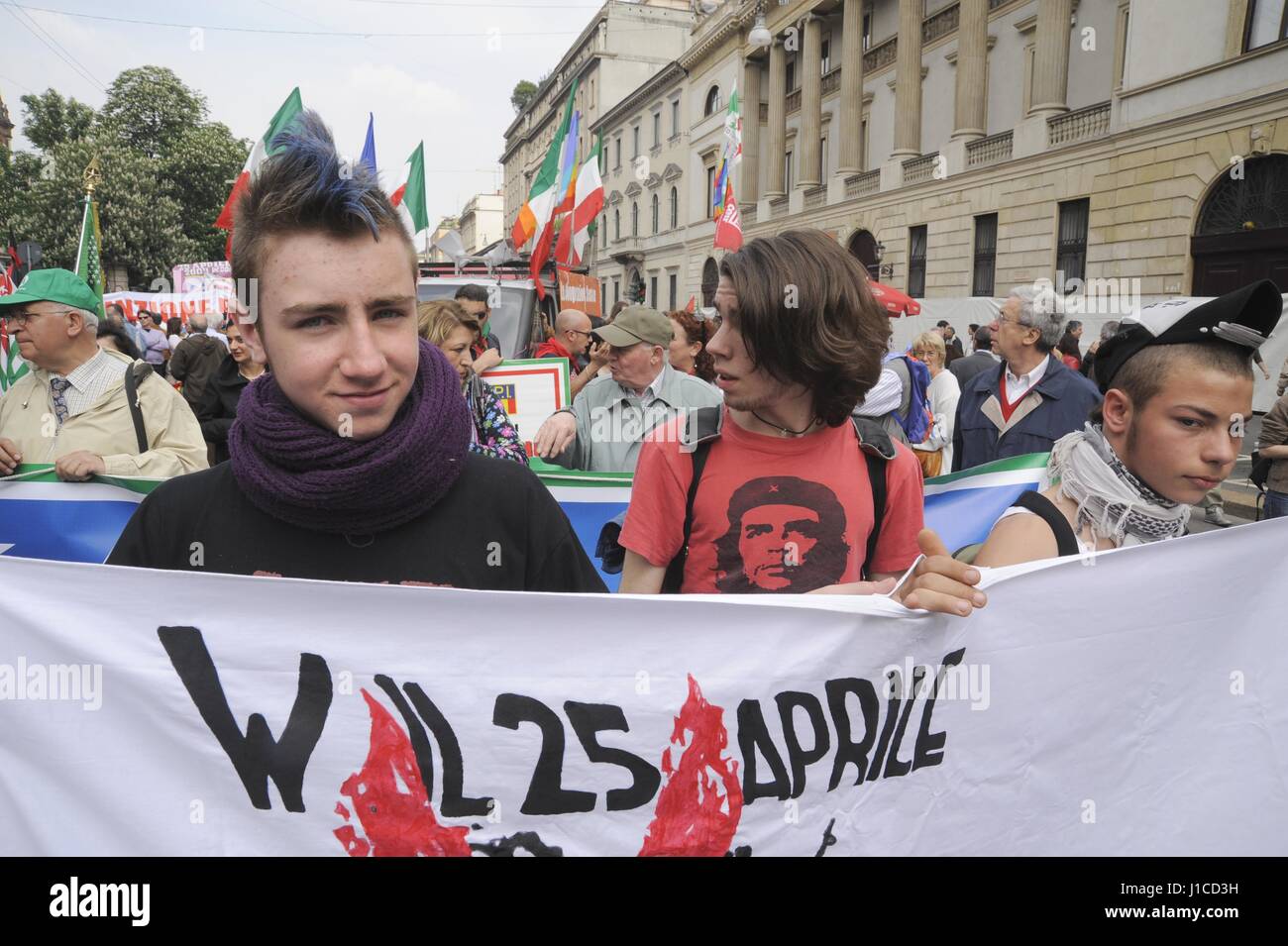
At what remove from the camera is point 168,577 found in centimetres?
164

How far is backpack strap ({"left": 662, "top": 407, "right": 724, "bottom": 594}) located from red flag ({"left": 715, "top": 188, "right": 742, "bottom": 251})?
27.8 ft

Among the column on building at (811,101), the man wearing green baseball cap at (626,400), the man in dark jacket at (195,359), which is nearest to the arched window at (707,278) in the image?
the column on building at (811,101)

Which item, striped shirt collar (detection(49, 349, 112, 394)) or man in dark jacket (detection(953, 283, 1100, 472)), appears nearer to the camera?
striped shirt collar (detection(49, 349, 112, 394))

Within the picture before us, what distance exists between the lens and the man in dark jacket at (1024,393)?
4871mm

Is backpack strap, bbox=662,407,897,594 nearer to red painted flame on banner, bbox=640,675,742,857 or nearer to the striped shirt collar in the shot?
red painted flame on banner, bbox=640,675,742,857

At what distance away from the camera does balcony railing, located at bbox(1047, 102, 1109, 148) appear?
20609 mm

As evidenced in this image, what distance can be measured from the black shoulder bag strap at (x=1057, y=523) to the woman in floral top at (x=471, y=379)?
7.59ft

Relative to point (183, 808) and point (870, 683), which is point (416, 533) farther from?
point (870, 683)

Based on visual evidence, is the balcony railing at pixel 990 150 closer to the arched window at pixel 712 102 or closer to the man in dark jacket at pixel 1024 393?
the man in dark jacket at pixel 1024 393

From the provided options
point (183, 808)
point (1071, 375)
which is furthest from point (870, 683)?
point (1071, 375)

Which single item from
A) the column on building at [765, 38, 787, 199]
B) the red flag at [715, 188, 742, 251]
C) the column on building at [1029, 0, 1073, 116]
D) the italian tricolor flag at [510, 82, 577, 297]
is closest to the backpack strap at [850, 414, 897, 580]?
the red flag at [715, 188, 742, 251]

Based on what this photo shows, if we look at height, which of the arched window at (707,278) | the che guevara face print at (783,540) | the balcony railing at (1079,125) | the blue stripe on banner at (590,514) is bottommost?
the blue stripe on banner at (590,514)

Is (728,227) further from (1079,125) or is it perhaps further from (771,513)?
(1079,125)

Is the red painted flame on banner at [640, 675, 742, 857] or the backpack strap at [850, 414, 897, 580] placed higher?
the backpack strap at [850, 414, 897, 580]
